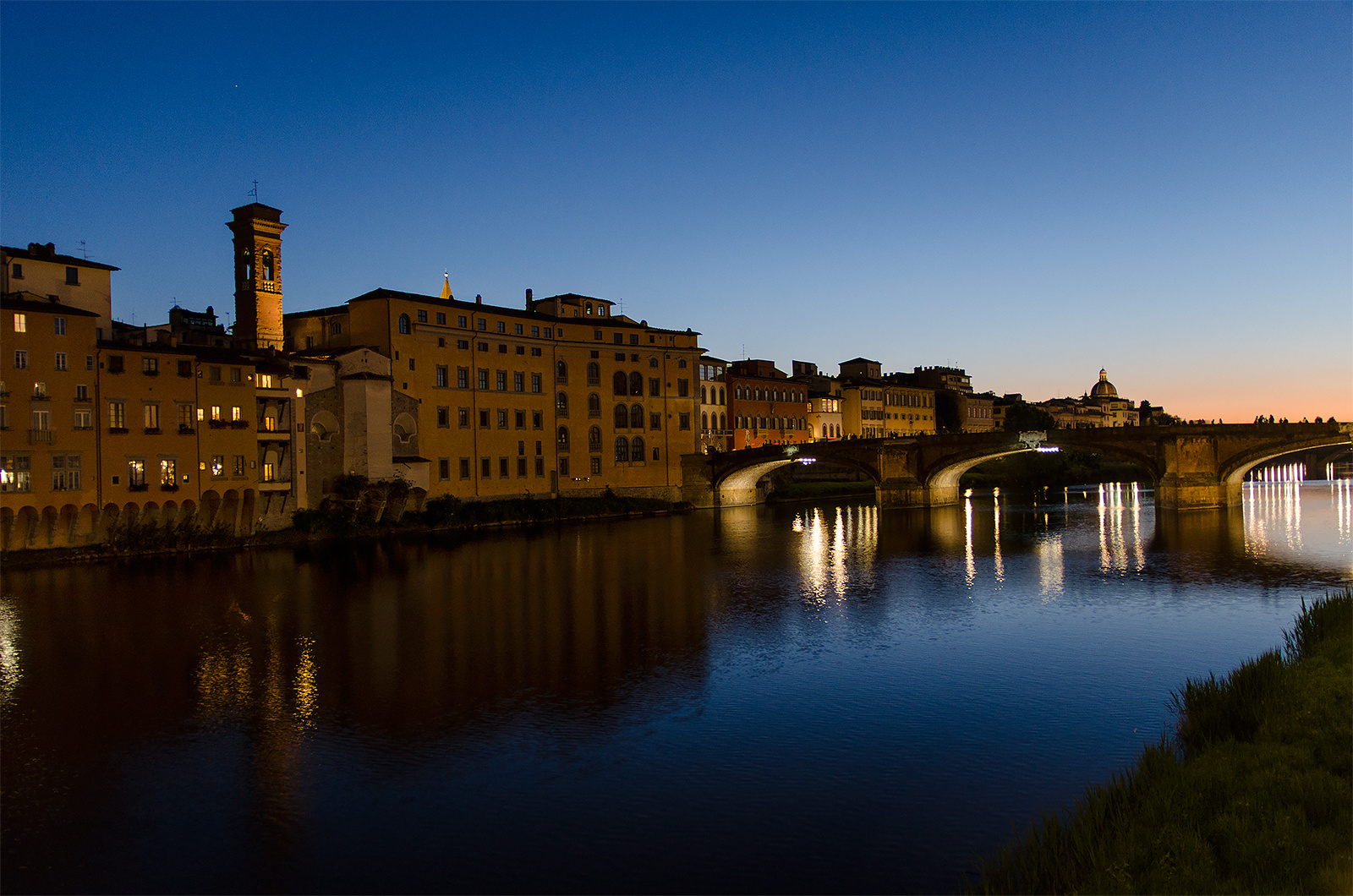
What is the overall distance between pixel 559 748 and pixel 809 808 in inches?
156

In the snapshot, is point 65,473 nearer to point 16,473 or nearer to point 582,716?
point 16,473

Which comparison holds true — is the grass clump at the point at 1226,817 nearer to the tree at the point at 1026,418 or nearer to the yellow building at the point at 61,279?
the yellow building at the point at 61,279

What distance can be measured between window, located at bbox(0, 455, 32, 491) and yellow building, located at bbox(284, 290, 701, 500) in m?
13.0

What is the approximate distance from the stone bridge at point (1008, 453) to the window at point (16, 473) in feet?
136

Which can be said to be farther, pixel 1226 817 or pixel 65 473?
pixel 65 473

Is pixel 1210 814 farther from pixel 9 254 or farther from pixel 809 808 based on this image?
pixel 9 254

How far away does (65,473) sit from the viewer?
117ft

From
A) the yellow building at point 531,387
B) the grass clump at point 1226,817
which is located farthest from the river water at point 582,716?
the yellow building at point 531,387

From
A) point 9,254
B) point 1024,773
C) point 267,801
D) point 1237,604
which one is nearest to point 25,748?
point 267,801

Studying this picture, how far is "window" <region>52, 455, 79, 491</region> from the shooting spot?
3541 centimetres

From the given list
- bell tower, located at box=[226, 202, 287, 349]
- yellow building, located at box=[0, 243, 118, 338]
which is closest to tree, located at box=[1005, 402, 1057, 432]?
bell tower, located at box=[226, 202, 287, 349]

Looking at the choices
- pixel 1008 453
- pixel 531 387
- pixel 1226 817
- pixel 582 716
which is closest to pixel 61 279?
pixel 531 387

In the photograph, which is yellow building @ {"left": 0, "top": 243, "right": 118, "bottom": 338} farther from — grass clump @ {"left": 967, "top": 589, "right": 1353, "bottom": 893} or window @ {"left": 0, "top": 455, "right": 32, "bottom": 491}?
grass clump @ {"left": 967, "top": 589, "right": 1353, "bottom": 893}

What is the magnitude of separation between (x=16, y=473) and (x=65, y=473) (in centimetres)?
159
